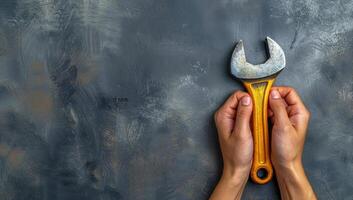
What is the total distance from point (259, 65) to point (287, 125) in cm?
17

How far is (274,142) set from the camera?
1.28m

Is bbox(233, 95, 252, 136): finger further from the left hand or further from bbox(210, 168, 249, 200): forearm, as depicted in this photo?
bbox(210, 168, 249, 200): forearm

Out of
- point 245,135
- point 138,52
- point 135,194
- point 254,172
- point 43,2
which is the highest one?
point 43,2

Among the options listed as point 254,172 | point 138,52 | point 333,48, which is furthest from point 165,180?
point 333,48

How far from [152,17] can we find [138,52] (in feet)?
0.32

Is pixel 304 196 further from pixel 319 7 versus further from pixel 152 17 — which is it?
pixel 152 17

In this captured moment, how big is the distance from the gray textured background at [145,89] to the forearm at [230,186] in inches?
1.9

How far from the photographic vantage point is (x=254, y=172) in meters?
1.32

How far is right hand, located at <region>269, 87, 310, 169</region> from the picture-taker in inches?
49.7

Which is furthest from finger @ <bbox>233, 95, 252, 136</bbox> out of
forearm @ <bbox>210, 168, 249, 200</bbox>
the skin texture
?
forearm @ <bbox>210, 168, 249, 200</bbox>

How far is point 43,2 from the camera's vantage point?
1.33m

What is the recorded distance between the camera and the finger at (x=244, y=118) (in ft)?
4.18

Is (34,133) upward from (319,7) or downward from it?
downward

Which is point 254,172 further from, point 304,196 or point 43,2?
point 43,2
